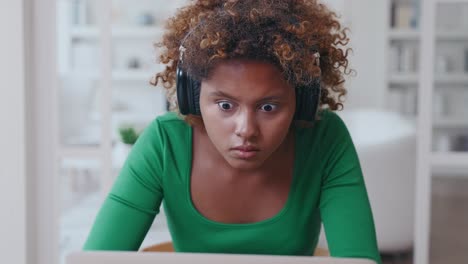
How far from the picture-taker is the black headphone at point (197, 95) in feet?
2.79

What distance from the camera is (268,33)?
80cm

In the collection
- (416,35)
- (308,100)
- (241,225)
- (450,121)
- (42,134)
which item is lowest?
(450,121)

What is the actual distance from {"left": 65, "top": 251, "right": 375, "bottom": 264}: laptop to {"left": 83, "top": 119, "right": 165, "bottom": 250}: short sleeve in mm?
279

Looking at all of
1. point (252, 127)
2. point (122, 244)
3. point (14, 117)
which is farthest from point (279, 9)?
point (14, 117)

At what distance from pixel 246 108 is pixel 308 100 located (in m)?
0.12

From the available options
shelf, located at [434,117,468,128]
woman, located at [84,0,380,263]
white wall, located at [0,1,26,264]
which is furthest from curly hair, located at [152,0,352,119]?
shelf, located at [434,117,468,128]

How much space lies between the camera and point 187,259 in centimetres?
61

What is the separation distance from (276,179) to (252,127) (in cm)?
22

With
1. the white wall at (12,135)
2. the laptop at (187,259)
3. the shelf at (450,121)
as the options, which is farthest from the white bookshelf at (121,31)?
A: the laptop at (187,259)

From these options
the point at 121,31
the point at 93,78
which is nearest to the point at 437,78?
the point at 121,31

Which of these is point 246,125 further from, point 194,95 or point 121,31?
point 121,31

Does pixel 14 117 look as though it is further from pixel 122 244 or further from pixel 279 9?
pixel 279 9

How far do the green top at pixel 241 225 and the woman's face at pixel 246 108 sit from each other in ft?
0.55

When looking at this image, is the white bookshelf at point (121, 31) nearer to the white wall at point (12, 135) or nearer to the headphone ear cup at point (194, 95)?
the white wall at point (12, 135)
